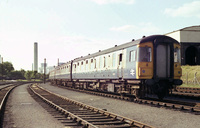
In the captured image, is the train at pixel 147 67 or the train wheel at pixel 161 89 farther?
the train wheel at pixel 161 89

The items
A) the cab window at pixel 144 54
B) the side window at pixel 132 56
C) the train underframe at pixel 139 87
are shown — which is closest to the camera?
the cab window at pixel 144 54

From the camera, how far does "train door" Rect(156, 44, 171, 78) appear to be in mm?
13064

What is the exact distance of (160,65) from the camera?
13.1m

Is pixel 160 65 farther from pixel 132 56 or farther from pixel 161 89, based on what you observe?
pixel 132 56

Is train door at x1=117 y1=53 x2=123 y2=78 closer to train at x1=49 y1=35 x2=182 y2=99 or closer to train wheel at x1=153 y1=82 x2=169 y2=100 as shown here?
train at x1=49 y1=35 x2=182 y2=99

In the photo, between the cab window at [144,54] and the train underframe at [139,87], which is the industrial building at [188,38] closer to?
the train underframe at [139,87]

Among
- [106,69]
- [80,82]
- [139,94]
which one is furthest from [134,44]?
[80,82]

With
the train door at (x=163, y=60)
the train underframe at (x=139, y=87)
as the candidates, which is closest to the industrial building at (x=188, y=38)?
the train underframe at (x=139, y=87)

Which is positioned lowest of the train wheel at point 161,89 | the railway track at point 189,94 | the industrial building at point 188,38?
the railway track at point 189,94

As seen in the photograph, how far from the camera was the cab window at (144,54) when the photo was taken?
1263cm

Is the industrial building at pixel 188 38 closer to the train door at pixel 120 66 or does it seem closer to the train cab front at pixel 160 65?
the train door at pixel 120 66

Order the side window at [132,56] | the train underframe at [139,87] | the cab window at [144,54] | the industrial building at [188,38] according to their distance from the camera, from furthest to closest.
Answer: the industrial building at [188,38]
the side window at [132,56]
the train underframe at [139,87]
the cab window at [144,54]

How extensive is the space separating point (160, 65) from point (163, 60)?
38cm

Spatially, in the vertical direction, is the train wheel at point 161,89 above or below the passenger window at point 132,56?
below
